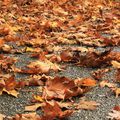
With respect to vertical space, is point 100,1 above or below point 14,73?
below

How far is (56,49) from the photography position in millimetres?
4086

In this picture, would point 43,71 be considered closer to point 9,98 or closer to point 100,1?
point 9,98

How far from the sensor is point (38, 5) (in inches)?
292

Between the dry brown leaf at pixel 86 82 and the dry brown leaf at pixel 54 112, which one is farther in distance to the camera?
the dry brown leaf at pixel 86 82

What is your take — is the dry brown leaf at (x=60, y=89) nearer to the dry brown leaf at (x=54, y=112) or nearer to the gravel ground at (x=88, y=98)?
the gravel ground at (x=88, y=98)

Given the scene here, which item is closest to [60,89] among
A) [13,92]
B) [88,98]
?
[88,98]

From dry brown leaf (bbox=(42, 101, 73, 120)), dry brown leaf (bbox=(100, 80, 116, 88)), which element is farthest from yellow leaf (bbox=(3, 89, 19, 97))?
dry brown leaf (bbox=(100, 80, 116, 88))

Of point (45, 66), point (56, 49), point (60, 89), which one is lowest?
point (56, 49)

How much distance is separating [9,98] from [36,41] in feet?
5.33

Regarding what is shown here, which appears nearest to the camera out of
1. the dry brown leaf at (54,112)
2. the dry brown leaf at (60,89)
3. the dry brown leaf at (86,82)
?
the dry brown leaf at (54,112)

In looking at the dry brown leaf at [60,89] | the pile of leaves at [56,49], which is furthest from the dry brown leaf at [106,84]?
the dry brown leaf at [60,89]

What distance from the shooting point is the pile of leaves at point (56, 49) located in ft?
8.86

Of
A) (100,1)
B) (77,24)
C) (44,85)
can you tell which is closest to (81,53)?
(44,85)

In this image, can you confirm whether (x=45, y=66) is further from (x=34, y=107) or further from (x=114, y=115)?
(x=114, y=115)
